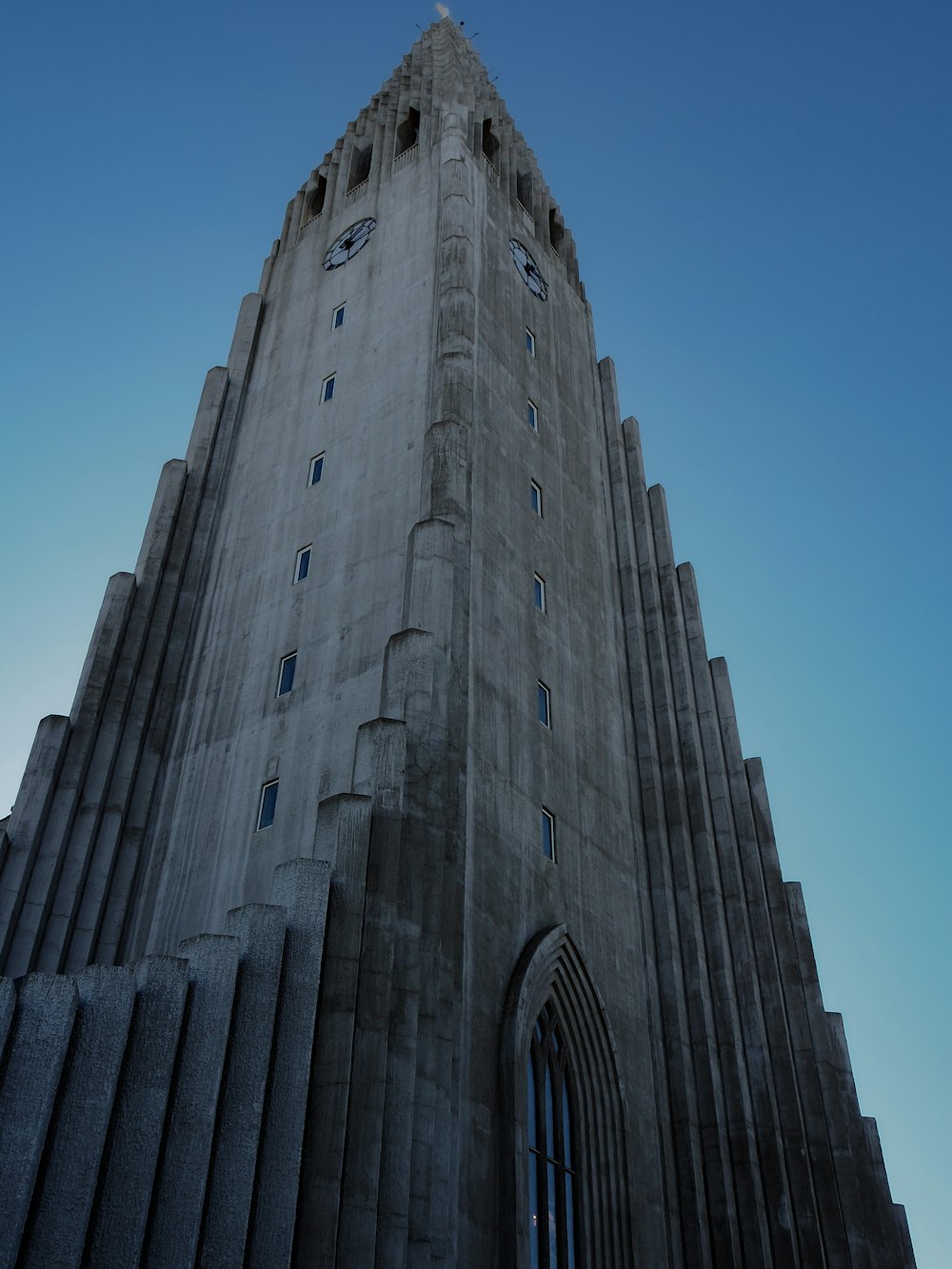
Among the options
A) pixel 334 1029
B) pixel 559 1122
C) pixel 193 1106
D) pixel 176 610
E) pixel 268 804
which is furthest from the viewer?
pixel 176 610

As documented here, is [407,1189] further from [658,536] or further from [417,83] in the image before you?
[417,83]

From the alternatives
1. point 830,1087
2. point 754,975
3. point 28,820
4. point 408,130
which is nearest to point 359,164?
point 408,130

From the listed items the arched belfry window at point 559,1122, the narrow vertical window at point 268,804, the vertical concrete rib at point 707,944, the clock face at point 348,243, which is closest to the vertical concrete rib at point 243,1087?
the arched belfry window at point 559,1122

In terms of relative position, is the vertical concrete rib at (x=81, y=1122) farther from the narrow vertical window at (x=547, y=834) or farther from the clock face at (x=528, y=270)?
the clock face at (x=528, y=270)

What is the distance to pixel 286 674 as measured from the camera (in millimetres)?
33219

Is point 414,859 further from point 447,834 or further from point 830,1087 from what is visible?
point 830,1087

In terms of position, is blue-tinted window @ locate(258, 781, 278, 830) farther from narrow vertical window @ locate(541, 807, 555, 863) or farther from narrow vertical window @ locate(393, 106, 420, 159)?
narrow vertical window @ locate(393, 106, 420, 159)

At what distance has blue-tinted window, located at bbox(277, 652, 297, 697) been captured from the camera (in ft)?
108

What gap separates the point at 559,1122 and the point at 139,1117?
38.3 feet

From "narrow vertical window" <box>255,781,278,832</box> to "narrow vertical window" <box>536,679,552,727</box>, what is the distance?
720 cm

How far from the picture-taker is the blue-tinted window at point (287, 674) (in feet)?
108

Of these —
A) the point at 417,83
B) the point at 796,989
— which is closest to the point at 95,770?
the point at 796,989

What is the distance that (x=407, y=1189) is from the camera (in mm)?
21047

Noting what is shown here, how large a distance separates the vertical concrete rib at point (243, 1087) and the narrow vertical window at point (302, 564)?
49.5 ft
